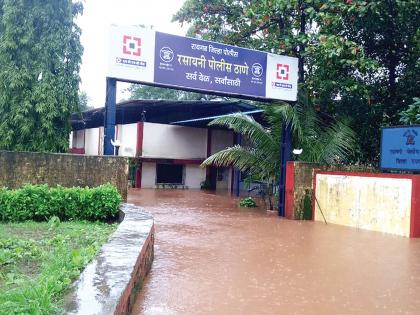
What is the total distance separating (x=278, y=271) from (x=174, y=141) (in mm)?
17627

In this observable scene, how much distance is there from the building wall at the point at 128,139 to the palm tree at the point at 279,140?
1042 cm

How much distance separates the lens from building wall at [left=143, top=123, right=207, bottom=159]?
22375mm

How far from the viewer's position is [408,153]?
960 centimetres

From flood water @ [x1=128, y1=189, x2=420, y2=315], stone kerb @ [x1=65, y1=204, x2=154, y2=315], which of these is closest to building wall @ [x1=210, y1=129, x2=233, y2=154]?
flood water @ [x1=128, y1=189, x2=420, y2=315]

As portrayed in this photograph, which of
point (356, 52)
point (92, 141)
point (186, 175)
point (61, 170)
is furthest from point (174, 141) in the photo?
point (61, 170)

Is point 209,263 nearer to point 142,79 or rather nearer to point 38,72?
point 142,79

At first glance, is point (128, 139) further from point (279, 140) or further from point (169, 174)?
point (279, 140)

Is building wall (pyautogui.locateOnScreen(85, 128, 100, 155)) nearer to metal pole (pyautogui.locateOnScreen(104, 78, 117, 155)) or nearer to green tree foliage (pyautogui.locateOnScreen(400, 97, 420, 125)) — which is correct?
metal pole (pyautogui.locateOnScreen(104, 78, 117, 155))

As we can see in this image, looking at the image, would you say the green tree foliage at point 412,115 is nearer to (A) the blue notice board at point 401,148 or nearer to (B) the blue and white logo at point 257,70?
(A) the blue notice board at point 401,148

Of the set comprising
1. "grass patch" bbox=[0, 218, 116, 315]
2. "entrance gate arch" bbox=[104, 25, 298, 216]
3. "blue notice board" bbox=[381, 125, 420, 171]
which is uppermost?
"entrance gate arch" bbox=[104, 25, 298, 216]

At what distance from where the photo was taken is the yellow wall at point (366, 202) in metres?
9.47

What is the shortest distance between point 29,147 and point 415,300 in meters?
12.2

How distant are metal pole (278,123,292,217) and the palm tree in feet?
0.62

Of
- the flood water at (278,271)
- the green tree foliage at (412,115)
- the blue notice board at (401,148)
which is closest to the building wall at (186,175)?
the flood water at (278,271)
